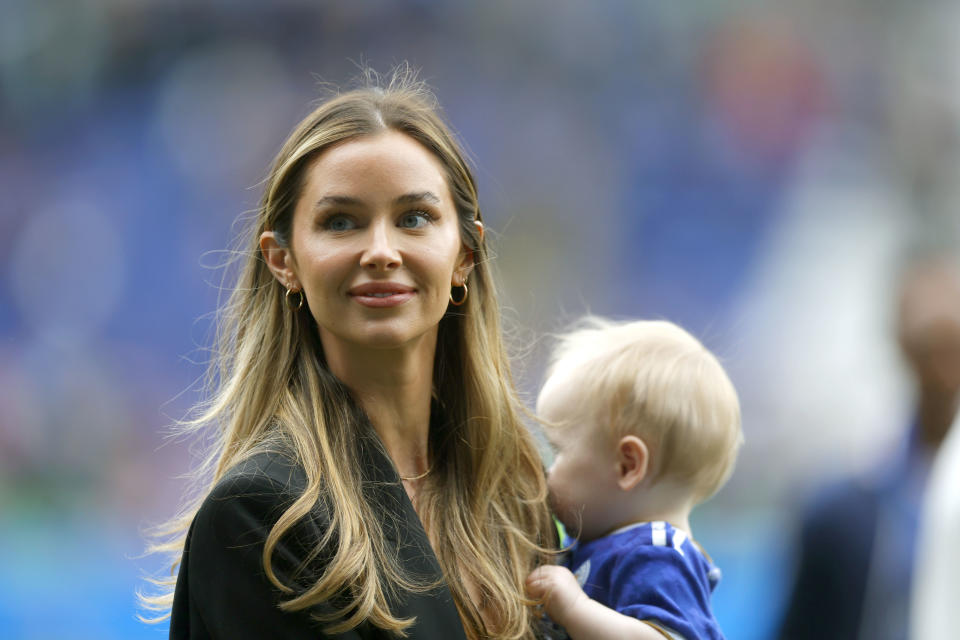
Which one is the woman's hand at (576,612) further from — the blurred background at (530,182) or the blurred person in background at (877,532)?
the blurred background at (530,182)

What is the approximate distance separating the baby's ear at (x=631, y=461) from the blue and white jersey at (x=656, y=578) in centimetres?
10

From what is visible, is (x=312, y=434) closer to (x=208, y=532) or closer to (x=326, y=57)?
(x=208, y=532)

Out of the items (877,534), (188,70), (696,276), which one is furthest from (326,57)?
(877,534)

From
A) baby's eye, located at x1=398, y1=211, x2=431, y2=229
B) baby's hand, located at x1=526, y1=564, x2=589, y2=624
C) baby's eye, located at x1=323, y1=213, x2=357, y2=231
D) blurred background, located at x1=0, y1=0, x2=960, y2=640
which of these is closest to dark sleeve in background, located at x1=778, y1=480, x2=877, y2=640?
baby's hand, located at x1=526, y1=564, x2=589, y2=624

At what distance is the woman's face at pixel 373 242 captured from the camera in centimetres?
229

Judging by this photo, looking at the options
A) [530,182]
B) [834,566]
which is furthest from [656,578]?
[530,182]

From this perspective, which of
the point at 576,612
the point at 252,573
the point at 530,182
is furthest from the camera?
the point at 530,182

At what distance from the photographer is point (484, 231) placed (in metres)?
2.61

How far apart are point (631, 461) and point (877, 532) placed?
4.76 feet

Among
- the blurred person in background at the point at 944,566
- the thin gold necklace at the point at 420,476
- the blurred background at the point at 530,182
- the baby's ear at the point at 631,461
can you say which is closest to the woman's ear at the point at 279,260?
the thin gold necklace at the point at 420,476

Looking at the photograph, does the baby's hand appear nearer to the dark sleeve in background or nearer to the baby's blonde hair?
the baby's blonde hair

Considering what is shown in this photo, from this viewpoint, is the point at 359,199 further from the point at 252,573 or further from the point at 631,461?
the point at 631,461

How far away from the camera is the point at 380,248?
2254 millimetres

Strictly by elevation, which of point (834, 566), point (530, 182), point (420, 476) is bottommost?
point (420, 476)
